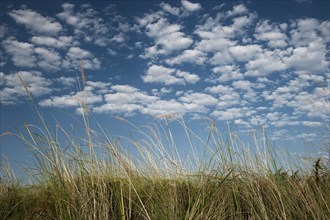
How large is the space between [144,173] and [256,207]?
56.4 inches

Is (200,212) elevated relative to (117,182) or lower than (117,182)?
lower

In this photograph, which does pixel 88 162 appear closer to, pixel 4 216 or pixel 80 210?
pixel 80 210

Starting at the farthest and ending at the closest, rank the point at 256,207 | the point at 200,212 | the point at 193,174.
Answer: the point at 193,174
the point at 256,207
the point at 200,212

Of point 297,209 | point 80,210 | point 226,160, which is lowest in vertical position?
point 297,209

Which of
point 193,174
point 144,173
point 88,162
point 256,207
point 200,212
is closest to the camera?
point 200,212

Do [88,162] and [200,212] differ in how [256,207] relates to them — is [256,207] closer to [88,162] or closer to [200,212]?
[200,212]

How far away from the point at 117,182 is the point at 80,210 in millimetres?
713

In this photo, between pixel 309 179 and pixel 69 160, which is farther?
pixel 309 179

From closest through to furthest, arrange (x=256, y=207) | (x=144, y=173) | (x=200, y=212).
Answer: (x=200, y=212)
(x=256, y=207)
(x=144, y=173)

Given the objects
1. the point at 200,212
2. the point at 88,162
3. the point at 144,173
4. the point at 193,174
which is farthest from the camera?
the point at 144,173

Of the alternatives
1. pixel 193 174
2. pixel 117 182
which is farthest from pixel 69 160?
pixel 193 174

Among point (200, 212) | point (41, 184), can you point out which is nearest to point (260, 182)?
point (200, 212)

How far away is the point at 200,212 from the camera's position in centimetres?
297

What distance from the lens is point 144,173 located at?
4.12 m
